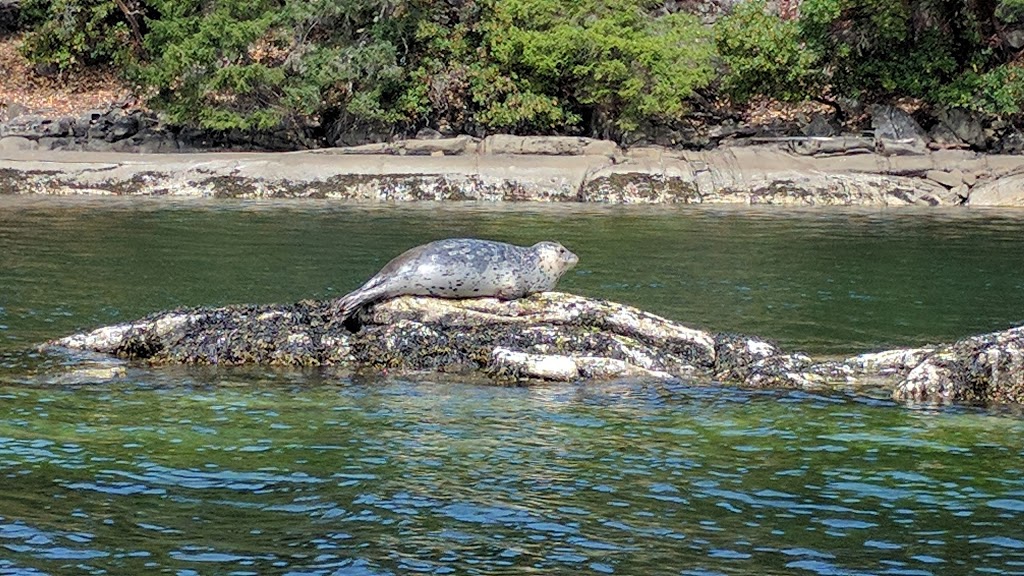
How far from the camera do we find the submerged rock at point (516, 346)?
12.0 m

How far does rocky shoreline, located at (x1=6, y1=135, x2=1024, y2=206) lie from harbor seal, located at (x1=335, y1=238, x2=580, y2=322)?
19690 millimetres

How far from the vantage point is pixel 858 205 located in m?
32.4

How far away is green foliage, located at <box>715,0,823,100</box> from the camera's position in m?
37.7

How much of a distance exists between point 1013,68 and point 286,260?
76.0 ft

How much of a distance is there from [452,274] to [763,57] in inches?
1034

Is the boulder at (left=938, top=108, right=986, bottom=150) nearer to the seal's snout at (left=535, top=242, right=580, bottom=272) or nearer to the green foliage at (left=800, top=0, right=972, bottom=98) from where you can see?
the green foliage at (left=800, top=0, right=972, bottom=98)

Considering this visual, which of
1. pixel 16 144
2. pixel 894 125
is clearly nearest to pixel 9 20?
pixel 16 144

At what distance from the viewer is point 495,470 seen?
9.07 metres

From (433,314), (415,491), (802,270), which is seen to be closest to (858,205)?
(802,270)

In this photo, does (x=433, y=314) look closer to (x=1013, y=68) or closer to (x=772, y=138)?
(x=772, y=138)

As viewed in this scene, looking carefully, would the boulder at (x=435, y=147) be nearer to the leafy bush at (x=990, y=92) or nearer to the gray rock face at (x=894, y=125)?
the gray rock face at (x=894, y=125)

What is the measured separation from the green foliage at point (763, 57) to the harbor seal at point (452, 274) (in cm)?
2572

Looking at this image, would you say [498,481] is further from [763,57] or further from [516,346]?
[763,57]

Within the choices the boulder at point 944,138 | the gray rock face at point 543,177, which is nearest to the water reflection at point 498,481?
the gray rock face at point 543,177
